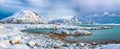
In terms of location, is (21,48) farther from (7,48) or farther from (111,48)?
(111,48)

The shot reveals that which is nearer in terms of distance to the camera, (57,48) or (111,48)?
(111,48)

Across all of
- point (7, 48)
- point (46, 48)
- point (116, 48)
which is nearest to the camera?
point (7, 48)

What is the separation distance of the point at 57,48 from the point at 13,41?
5.28 m

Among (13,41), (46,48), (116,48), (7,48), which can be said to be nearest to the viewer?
(7,48)

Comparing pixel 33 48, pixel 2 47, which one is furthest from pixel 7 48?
pixel 33 48

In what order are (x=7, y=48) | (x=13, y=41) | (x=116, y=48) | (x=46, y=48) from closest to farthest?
1. (x=7, y=48)
2. (x=116, y=48)
3. (x=13, y=41)
4. (x=46, y=48)

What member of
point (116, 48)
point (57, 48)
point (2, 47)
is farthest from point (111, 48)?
point (2, 47)

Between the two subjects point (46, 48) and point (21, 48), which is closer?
point (21, 48)

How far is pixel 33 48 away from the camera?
21078mm

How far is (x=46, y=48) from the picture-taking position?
23.7 metres

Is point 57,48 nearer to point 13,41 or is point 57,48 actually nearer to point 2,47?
point 13,41

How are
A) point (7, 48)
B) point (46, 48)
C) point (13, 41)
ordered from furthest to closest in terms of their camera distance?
point (46, 48) → point (13, 41) → point (7, 48)

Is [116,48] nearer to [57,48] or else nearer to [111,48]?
[111,48]

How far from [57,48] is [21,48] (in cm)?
776
